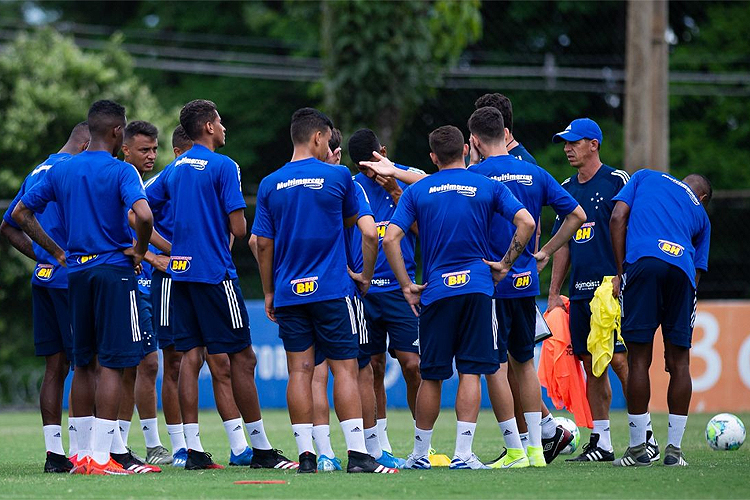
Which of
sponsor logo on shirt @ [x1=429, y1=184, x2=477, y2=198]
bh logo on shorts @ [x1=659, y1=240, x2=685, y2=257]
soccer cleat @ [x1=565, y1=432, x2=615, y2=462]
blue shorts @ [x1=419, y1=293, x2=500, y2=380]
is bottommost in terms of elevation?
soccer cleat @ [x1=565, y1=432, x2=615, y2=462]

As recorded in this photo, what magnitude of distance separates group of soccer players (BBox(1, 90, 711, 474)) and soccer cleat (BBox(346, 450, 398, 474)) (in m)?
0.01

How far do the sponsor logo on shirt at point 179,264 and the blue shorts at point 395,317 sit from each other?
1.51 meters

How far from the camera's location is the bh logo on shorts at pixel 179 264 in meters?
8.81

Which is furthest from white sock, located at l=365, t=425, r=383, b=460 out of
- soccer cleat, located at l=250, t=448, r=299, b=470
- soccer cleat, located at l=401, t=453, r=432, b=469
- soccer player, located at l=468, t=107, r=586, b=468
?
soccer player, located at l=468, t=107, r=586, b=468

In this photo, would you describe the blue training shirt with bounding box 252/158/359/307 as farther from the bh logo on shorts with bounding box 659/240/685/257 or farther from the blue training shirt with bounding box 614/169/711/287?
the bh logo on shorts with bounding box 659/240/685/257

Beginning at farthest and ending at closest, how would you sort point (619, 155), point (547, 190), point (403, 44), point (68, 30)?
point (68, 30)
point (619, 155)
point (403, 44)
point (547, 190)

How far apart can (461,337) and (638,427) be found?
159 centimetres

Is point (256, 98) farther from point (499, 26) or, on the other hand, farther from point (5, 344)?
point (5, 344)

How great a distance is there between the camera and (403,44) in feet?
60.5

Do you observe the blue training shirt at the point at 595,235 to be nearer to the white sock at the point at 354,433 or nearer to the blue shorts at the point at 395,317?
the blue shorts at the point at 395,317

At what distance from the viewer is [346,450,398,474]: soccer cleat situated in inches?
326

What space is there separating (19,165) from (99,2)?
11671mm

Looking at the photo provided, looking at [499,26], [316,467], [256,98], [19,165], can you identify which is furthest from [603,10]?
[316,467]

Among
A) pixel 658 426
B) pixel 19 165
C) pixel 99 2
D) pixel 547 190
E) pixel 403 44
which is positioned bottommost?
pixel 658 426
